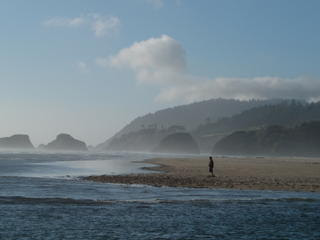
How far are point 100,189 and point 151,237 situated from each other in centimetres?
1934

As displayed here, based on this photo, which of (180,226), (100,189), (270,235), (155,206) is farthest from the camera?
(100,189)

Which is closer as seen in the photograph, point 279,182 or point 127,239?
point 127,239

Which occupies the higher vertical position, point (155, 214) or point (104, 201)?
point (104, 201)

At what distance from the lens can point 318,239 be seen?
19391 mm

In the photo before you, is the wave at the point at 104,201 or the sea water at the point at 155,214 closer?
the sea water at the point at 155,214

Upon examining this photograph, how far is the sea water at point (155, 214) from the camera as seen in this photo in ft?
65.8

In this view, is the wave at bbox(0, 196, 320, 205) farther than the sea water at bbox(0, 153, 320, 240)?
Yes

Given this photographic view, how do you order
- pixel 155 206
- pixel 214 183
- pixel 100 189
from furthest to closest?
pixel 214 183 < pixel 100 189 < pixel 155 206

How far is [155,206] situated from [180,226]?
6.43 metres

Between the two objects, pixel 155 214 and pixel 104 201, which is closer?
pixel 155 214

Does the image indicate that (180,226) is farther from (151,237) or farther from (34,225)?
(34,225)

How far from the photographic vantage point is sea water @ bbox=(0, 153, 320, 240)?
20.0m

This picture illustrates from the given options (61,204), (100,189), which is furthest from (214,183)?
(61,204)

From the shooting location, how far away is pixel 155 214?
2516 centimetres
